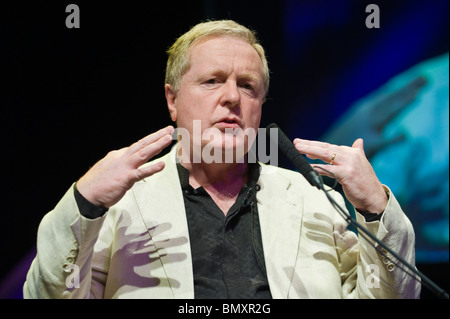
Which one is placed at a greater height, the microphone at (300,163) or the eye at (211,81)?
the eye at (211,81)

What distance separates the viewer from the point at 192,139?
6.28 ft

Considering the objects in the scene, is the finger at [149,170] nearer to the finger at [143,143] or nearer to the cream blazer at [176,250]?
the finger at [143,143]

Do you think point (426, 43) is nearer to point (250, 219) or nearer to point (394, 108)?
point (394, 108)

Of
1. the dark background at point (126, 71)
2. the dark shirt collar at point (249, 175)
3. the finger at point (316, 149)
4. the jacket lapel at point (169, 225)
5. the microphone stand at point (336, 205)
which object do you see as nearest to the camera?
the microphone stand at point (336, 205)

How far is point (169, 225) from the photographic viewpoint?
68.4 inches

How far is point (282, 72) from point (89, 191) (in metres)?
1.53

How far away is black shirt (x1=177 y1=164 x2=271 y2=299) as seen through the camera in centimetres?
167

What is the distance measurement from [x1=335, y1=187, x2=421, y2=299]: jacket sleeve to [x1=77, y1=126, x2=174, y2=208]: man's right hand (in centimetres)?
71

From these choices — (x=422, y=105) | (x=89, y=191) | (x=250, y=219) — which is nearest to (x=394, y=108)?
(x=422, y=105)

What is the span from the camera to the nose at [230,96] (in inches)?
71.9

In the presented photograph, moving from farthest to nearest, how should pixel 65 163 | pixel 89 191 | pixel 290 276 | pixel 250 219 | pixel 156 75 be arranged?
pixel 156 75, pixel 65 163, pixel 250 219, pixel 290 276, pixel 89 191

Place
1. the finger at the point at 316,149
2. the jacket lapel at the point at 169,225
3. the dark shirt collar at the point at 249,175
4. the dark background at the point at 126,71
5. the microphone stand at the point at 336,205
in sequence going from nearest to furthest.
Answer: the microphone stand at the point at 336,205
the finger at the point at 316,149
the jacket lapel at the point at 169,225
the dark shirt collar at the point at 249,175
the dark background at the point at 126,71

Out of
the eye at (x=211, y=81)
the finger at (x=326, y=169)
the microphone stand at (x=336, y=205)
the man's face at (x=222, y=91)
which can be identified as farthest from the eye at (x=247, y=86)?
the finger at (x=326, y=169)

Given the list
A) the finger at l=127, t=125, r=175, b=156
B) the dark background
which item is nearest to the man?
the finger at l=127, t=125, r=175, b=156
